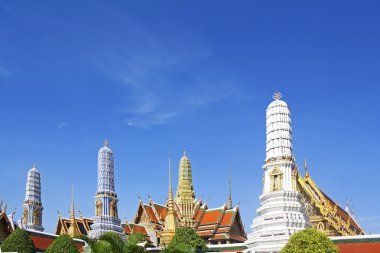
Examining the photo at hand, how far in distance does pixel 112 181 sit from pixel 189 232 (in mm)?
16213

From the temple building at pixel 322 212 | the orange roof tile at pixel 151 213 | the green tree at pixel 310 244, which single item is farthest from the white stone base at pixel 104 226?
the green tree at pixel 310 244

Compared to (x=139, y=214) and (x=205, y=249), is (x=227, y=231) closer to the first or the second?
(x=139, y=214)

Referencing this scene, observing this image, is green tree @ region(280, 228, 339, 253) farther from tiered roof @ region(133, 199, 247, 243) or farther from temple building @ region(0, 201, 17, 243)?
tiered roof @ region(133, 199, 247, 243)

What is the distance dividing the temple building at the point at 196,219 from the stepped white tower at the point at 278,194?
1461cm

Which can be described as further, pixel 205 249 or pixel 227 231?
pixel 227 231

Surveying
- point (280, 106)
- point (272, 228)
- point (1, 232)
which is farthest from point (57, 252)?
point (280, 106)

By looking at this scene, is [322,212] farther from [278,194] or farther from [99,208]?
[99,208]

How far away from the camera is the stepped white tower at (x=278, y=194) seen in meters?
33.3

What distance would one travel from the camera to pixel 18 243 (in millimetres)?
31422

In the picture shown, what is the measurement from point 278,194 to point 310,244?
31.0 ft

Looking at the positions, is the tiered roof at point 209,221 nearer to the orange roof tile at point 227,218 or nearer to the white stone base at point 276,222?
the orange roof tile at point 227,218

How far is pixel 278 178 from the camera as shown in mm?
35281

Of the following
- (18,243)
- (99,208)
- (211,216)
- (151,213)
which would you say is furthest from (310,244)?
(151,213)

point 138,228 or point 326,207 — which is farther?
point 138,228
